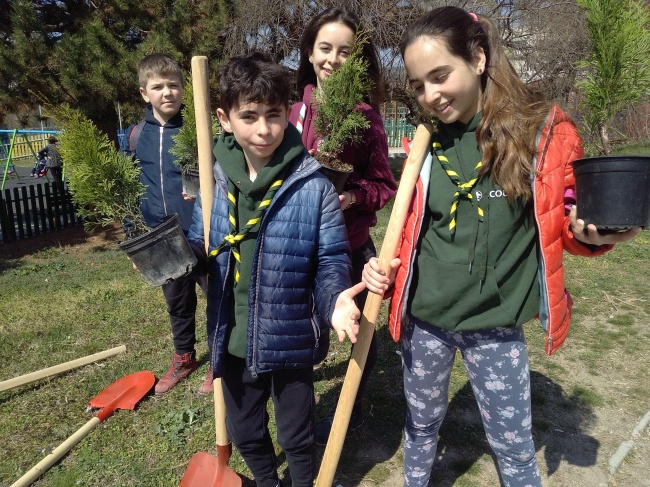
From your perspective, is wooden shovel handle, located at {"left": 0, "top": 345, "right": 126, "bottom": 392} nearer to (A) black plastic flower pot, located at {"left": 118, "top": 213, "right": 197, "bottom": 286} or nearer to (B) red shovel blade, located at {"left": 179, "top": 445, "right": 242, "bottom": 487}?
(B) red shovel blade, located at {"left": 179, "top": 445, "right": 242, "bottom": 487}

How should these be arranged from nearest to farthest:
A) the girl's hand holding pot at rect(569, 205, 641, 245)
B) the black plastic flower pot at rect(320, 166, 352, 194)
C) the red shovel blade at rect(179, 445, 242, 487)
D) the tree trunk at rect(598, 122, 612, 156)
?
the girl's hand holding pot at rect(569, 205, 641, 245) < the tree trunk at rect(598, 122, 612, 156) < the black plastic flower pot at rect(320, 166, 352, 194) < the red shovel blade at rect(179, 445, 242, 487)

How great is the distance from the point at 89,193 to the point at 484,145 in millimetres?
Answer: 1531

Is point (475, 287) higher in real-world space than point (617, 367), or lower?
higher

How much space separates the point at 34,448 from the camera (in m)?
2.97

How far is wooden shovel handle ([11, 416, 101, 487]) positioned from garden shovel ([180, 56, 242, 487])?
787mm

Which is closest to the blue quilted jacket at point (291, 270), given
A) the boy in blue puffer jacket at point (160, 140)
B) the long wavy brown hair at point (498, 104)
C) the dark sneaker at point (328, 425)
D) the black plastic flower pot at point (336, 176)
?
the black plastic flower pot at point (336, 176)

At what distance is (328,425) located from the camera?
300 centimetres

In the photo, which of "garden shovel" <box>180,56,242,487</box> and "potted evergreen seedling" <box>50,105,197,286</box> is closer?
"potted evergreen seedling" <box>50,105,197,286</box>

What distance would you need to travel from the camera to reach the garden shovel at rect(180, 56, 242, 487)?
7.20ft

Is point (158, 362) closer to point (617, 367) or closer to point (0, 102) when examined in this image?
point (617, 367)

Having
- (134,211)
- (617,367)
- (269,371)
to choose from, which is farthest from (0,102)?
(617,367)

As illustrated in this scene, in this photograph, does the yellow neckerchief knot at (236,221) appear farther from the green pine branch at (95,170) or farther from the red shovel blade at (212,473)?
the red shovel blade at (212,473)

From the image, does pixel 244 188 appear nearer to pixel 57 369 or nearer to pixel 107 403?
pixel 107 403

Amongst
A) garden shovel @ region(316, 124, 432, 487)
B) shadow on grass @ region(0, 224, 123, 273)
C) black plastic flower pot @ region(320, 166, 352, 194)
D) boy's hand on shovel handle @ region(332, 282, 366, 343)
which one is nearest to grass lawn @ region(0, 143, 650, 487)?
garden shovel @ region(316, 124, 432, 487)
